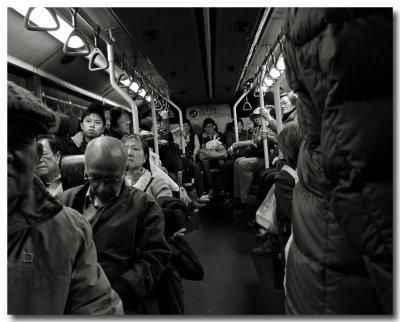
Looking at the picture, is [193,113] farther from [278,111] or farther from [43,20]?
[43,20]

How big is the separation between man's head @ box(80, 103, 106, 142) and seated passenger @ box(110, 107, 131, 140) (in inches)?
11.7

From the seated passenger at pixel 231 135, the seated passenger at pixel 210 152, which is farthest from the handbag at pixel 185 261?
the seated passenger at pixel 231 135

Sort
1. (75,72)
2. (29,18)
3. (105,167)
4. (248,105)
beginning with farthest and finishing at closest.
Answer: (75,72)
(248,105)
(105,167)
(29,18)

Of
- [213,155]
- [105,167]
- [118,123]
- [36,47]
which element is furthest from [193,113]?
[36,47]

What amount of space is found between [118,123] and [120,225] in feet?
5.61

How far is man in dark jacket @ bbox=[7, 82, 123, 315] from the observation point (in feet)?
2.43

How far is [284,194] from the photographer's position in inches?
64.8

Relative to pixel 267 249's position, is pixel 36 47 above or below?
above

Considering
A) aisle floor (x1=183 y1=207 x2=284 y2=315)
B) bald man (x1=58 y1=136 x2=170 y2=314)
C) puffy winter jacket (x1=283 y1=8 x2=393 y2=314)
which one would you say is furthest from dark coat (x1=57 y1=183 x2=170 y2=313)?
puffy winter jacket (x1=283 y1=8 x2=393 y2=314)

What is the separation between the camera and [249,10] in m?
0.96

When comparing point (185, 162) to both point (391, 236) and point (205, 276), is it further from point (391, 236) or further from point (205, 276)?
point (391, 236)

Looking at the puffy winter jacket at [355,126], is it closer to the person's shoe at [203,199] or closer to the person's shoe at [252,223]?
the person's shoe at [252,223]

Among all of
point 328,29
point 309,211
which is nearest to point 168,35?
point 328,29

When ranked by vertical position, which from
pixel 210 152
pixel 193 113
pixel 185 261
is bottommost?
pixel 185 261
